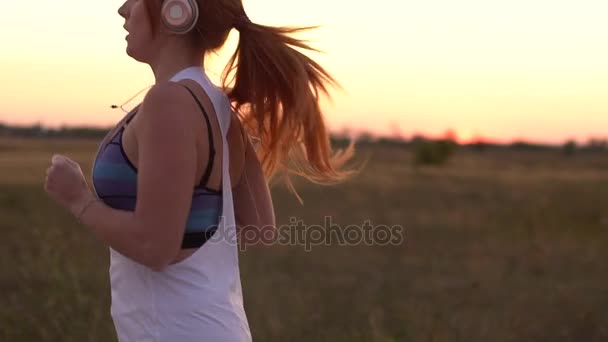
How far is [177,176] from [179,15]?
33 cm

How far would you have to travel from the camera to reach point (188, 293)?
5.64ft

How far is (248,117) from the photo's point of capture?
204 centimetres

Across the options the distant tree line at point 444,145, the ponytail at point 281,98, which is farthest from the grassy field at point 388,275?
the distant tree line at point 444,145

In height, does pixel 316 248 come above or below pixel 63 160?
below

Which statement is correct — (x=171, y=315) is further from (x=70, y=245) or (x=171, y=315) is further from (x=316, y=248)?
(x=316, y=248)

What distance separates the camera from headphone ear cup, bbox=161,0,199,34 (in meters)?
1.69

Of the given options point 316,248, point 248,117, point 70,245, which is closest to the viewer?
point 248,117

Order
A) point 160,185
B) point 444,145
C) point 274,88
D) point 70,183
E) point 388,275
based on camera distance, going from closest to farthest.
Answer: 1. point 160,185
2. point 70,183
3. point 274,88
4. point 388,275
5. point 444,145

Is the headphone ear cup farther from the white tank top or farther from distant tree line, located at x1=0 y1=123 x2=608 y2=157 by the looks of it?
distant tree line, located at x1=0 y1=123 x2=608 y2=157

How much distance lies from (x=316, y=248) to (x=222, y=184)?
9.84 metres

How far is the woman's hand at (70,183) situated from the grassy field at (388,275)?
2346mm

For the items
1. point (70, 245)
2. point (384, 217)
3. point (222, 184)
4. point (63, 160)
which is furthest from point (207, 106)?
point (384, 217)

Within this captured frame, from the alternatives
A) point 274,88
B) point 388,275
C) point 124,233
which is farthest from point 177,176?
point 388,275

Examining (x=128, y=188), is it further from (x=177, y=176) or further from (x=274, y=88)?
(x=274, y=88)
